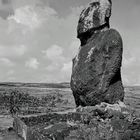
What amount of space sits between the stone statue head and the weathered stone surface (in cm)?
310

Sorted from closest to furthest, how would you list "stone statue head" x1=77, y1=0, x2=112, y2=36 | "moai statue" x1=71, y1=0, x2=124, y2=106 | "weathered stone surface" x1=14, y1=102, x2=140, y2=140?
"weathered stone surface" x1=14, y1=102, x2=140, y2=140
"moai statue" x1=71, y1=0, x2=124, y2=106
"stone statue head" x1=77, y1=0, x2=112, y2=36

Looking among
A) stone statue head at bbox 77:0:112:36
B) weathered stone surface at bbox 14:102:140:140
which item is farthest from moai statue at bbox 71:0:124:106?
weathered stone surface at bbox 14:102:140:140

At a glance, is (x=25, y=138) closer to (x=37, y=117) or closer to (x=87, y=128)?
(x=37, y=117)

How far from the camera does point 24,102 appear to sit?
→ 54250 mm

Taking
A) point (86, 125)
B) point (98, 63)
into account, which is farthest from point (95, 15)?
point (86, 125)

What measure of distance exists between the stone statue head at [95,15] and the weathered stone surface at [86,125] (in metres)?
3.10

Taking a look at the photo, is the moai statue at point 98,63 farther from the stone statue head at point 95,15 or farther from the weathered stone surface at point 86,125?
the weathered stone surface at point 86,125

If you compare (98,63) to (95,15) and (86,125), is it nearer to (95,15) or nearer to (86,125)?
(95,15)

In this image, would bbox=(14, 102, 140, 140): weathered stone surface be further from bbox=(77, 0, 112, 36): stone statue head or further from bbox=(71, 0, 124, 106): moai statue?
bbox=(77, 0, 112, 36): stone statue head

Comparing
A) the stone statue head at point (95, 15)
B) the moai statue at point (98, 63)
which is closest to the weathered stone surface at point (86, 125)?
the moai statue at point (98, 63)

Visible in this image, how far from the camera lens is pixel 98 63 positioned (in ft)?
40.5

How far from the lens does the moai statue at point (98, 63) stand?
40.1 ft

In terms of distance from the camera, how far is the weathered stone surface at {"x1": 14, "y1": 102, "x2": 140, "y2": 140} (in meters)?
10.3

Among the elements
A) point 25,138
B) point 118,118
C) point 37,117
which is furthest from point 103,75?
point 25,138
